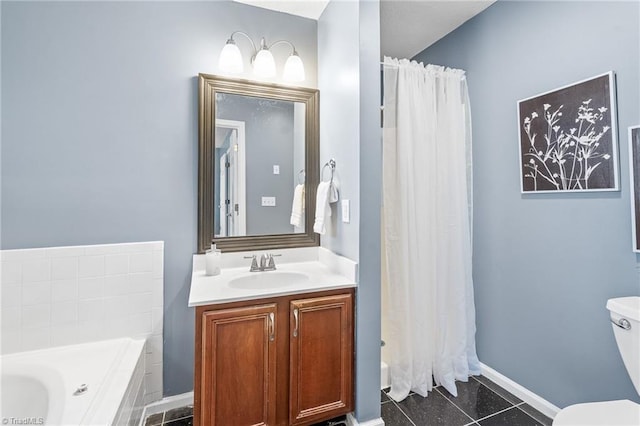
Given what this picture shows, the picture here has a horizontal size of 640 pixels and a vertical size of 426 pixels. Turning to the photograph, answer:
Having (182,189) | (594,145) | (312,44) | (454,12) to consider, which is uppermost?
(454,12)

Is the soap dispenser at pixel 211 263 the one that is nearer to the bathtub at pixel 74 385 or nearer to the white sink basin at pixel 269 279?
the white sink basin at pixel 269 279

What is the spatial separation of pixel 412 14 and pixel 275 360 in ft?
7.99

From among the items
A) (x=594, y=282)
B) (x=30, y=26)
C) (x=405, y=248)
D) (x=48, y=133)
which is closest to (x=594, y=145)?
(x=594, y=282)

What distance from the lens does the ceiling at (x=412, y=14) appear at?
6.54 ft

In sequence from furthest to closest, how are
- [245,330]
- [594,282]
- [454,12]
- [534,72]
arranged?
1. [454,12]
2. [534,72]
3. [594,282]
4. [245,330]

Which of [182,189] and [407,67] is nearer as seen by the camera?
[182,189]

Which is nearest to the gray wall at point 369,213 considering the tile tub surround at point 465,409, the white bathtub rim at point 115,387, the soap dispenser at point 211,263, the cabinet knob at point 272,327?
the tile tub surround at point 465,409

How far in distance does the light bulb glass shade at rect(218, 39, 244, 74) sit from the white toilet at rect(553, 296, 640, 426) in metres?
2.28

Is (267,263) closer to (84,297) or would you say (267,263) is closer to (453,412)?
(84,297)

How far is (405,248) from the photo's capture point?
1942mm

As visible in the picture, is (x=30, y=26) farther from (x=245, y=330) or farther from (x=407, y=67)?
(x=407, y=67)

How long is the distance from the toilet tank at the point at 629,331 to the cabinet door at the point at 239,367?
150 centimetres

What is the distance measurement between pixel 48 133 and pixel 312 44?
1.72 m

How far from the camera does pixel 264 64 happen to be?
190cm
